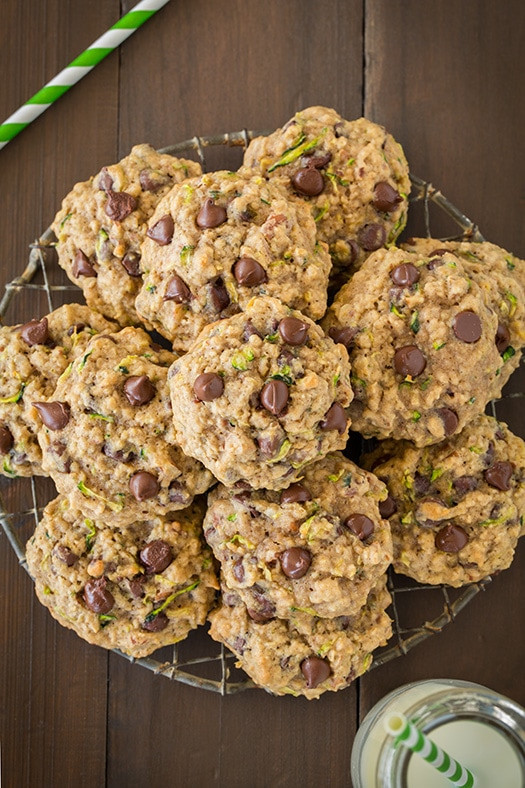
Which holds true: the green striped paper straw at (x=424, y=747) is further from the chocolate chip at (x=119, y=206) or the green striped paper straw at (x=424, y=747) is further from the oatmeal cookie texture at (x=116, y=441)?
the chocolate chip at (x=119, y=206)

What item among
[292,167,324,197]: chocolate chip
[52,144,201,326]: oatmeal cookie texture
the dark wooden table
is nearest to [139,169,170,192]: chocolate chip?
[52,144,201,326]: oatmeal cookie texture

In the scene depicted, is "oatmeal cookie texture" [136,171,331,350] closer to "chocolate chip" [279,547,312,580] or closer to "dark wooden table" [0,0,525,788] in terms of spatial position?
"chocolate chip" [279,547,312,580]

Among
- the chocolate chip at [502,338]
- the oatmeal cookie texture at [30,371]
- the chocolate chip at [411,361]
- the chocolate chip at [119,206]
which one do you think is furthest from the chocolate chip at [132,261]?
the chocolate chip at [502,338]

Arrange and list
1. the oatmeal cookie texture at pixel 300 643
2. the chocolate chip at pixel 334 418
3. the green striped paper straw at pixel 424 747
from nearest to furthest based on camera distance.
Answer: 1. the green striped paper straw at pixel 424 747
2. the chocolate chip at pixel 334 418
3. the oatmeal cookie texture at pixel 300 643

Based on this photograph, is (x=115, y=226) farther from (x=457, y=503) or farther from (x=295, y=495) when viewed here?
(x=457, y=503)

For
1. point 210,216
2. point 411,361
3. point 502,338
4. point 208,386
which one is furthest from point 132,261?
point 502,338

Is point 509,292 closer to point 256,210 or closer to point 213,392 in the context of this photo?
point 256,210

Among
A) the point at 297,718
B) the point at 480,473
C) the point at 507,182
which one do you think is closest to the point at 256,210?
the point at 480,473
